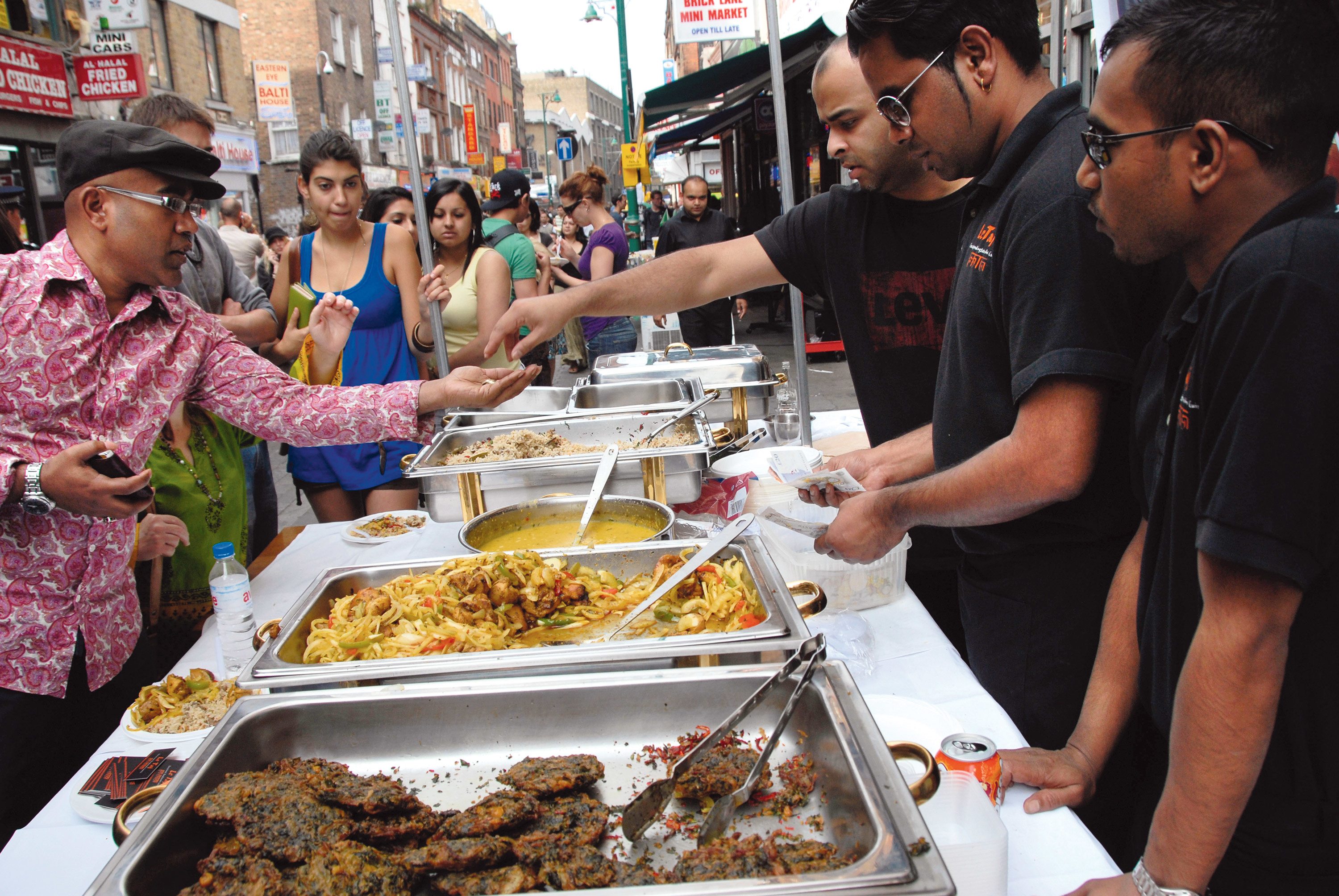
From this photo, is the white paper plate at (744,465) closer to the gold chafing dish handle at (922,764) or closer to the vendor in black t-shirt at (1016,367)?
the vendor in black t-shirt at (1016,367)

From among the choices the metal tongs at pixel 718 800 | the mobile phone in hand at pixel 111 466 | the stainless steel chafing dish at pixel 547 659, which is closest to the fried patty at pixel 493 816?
the metal tongs at pixel 718 800

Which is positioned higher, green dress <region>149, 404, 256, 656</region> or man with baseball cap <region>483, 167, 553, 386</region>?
man with baseball cap <region>483, 167, 553, 386</region>

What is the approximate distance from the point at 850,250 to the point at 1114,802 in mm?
1567

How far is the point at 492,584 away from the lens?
1752mm

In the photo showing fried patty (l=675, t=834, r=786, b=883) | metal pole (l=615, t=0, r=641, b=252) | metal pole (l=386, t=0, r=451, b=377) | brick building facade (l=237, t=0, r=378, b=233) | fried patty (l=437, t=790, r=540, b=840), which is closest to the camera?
fried patty (l=675, t=834, r=786, b=883)

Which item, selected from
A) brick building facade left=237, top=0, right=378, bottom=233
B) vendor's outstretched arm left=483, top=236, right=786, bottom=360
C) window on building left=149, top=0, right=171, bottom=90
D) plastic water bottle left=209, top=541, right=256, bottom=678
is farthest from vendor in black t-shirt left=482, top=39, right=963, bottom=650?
brick building facade left=237, top=0, right=378, bottom=233

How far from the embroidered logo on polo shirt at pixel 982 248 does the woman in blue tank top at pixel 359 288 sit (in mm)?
2573

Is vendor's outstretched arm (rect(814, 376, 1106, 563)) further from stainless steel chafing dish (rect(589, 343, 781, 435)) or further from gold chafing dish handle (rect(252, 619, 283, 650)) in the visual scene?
stainless steel chafing dish (rect(589, 343, 781, 435))

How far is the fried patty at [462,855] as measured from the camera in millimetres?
1008

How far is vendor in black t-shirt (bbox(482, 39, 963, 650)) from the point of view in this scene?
89.2 inches

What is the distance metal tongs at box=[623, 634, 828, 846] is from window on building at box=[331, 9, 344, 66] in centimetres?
2845

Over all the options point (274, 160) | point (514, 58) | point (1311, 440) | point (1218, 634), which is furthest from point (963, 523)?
point (514, 58)

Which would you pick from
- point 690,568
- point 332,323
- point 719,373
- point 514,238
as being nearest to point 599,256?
point 514,238

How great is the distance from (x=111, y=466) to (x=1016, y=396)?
186 cm
